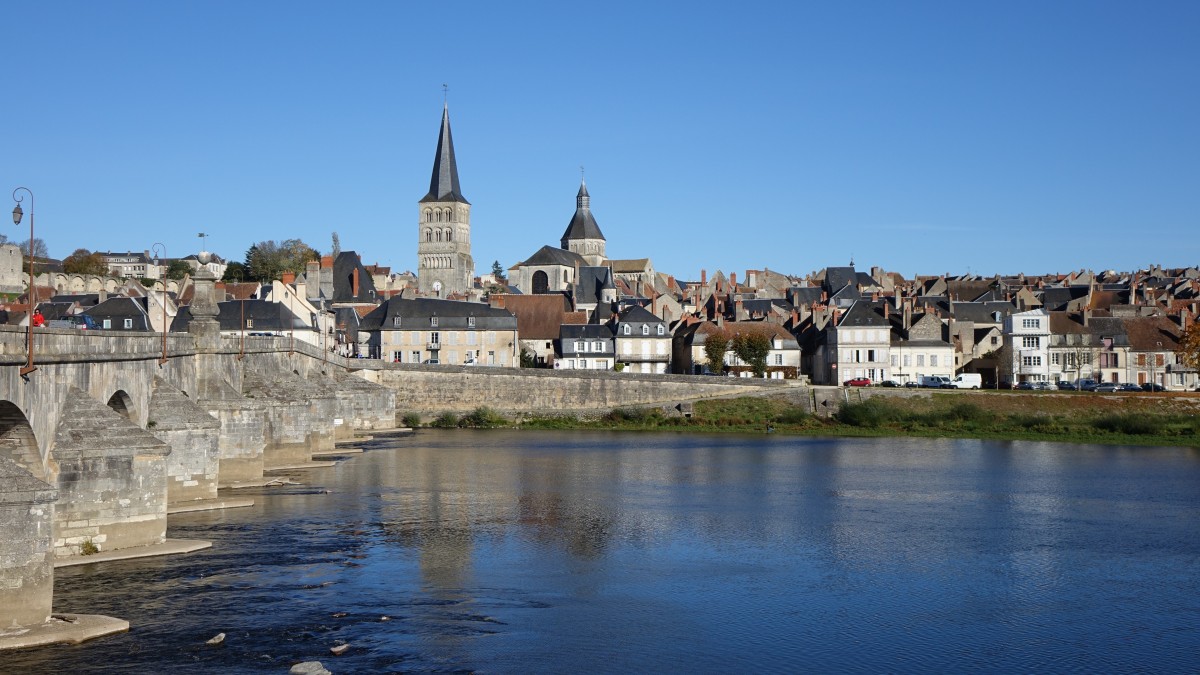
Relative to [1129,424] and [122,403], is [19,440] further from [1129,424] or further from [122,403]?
[1129,424]

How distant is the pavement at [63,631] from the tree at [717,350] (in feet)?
171

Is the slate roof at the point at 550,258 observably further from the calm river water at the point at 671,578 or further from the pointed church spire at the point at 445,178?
the calm river water at the point at 671,578

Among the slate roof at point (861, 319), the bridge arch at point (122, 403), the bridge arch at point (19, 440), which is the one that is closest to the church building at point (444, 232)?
the slate roof at point (861, 319)

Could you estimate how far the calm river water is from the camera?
57.7ft

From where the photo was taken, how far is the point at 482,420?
60.2m

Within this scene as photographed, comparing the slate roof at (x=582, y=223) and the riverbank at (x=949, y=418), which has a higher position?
the slate roof at (x=582, y=223)

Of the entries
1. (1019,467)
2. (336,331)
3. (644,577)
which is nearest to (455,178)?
(336,331)

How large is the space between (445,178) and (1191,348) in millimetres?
63091

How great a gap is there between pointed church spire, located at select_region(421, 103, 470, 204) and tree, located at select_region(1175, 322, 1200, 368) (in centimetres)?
5891

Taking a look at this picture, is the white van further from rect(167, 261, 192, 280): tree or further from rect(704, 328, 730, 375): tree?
rect(167, 261, 192, 280): tree

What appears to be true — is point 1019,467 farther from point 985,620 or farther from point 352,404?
point 352,404

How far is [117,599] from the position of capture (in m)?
19.2

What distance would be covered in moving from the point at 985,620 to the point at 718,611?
4.24m

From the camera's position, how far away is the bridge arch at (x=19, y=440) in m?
18.8
